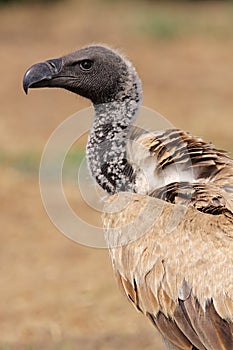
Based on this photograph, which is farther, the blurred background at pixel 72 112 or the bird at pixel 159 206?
the blurred background at pixel 72 112

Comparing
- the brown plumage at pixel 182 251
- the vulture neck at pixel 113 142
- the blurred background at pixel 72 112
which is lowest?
the blurred background at pixel 72 112

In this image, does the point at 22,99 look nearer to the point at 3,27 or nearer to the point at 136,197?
the point at 3,27

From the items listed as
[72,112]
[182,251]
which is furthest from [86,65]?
[72,112]

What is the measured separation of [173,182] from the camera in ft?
19.0

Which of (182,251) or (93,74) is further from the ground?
(93,74)

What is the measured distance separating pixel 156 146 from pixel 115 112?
1.43ft

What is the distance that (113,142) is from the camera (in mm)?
6102

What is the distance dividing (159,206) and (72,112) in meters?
12.2

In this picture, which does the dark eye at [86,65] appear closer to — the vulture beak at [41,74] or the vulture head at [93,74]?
the vulture head at [93,74]

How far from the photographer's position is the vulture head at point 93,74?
6.27 m

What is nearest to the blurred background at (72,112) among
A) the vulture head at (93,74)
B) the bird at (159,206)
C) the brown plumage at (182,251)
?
the vulture head at (93,74)

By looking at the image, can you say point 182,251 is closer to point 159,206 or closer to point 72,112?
point 159,206

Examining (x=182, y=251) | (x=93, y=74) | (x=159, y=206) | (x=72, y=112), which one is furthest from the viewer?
(x=72, y=112)

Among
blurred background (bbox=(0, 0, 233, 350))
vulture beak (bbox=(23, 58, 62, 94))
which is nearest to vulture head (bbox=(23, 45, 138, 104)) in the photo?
vulture beak (bbox=(23, 58, 62, 94))
